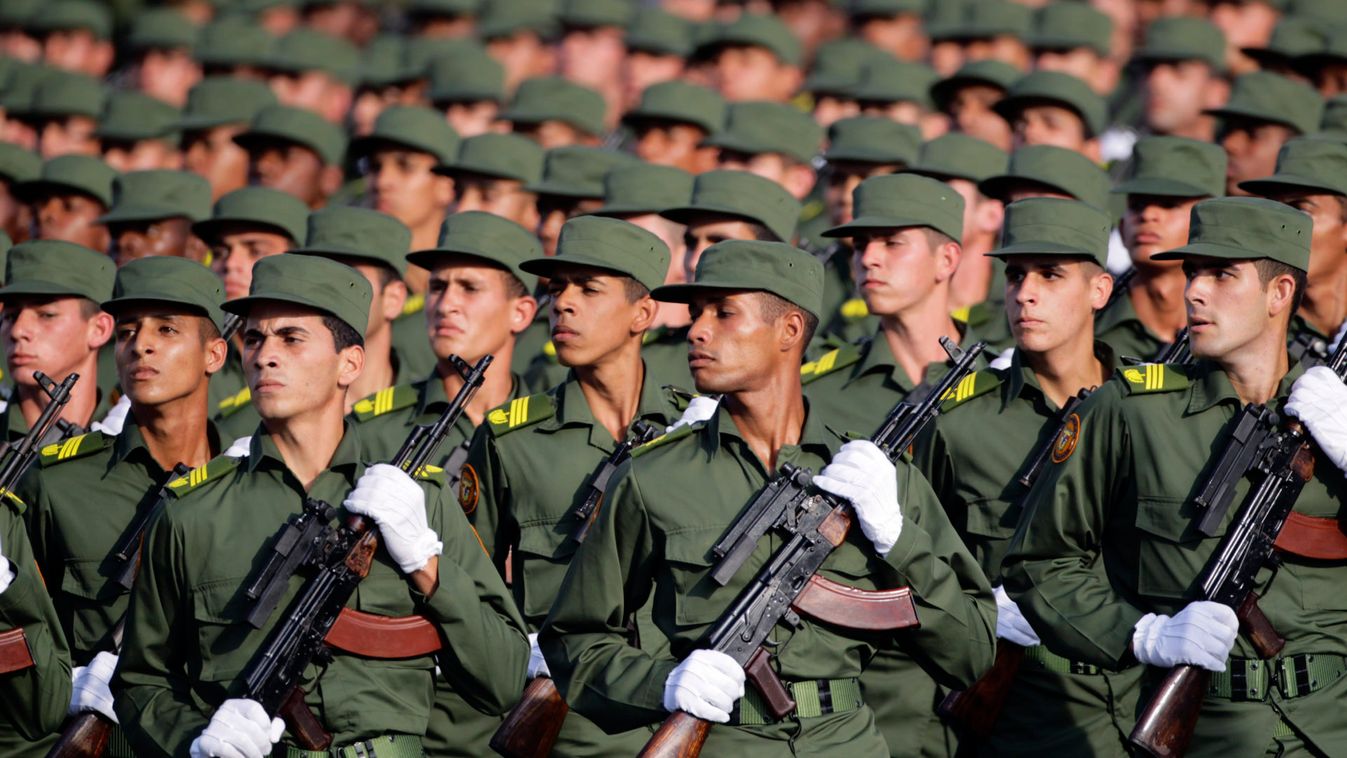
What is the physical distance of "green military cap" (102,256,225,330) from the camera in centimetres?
856

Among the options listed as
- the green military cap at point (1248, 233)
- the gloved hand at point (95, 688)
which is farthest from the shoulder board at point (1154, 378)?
the gloved hand at point (95, 688)

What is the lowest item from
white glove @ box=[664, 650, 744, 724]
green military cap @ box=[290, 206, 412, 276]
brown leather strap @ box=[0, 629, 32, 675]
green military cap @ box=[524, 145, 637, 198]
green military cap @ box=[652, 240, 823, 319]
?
brown leather strap @ box=[0, 629, 32, 675]

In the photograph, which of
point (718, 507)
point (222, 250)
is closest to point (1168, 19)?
point (222, 250)

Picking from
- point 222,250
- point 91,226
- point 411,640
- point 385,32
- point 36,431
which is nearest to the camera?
point 411,640

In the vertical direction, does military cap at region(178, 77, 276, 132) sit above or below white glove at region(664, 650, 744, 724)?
above

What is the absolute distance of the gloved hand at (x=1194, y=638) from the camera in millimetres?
6805

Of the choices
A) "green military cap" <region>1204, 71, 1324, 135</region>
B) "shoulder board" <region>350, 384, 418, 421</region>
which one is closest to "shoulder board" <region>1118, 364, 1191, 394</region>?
"shoulder board" <region>350, 384, 418, 421</region>

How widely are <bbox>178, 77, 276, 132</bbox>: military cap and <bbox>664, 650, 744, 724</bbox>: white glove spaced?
35.9 ft

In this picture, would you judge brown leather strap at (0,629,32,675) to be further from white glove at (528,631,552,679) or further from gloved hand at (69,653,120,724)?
white glove at (528,631,552,679)

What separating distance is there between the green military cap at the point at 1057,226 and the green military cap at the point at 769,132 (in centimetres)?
443

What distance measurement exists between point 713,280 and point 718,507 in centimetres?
90

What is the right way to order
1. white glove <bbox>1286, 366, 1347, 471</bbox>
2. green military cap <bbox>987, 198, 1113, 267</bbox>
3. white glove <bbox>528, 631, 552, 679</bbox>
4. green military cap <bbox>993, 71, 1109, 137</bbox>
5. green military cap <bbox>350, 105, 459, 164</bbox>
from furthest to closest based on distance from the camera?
green military cap <bbox>350, 105, 459, 164</bbox> < green military cap <bbox>993, 71, 1109, 137</bbox> < green military cap <bbox>987, 198, 1113, 267</bbox> < white glove <bbox>528, 631, 552, 679</bbox> < white glove <bbox>1286, 366, 1347, 471</bbox>

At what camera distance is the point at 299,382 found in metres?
7.46

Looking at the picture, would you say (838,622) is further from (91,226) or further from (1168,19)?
(1168,19)
